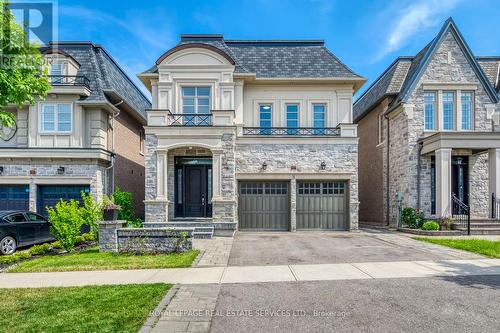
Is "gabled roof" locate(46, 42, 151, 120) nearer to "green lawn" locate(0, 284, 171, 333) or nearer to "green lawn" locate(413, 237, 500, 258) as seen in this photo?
"green lawn" locate(0, 284, 171, 333)

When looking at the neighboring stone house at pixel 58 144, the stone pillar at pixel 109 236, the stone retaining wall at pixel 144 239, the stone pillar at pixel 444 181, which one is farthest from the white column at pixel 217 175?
the stone pillar at pixel 444 181

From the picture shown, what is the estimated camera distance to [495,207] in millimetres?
15469

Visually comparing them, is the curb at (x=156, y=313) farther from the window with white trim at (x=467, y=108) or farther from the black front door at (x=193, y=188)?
the window with white trim at (x=467, y=108)

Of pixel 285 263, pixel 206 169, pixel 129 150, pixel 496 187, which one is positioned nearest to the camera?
pixel 285 263

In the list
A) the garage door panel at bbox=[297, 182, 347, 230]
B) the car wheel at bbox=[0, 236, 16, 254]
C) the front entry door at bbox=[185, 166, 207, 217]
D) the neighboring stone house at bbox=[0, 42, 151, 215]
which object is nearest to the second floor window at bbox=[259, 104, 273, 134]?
the garage door panel at bbox=[297, 182, 347, 230]

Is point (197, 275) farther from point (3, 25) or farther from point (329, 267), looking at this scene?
point (3, 25)

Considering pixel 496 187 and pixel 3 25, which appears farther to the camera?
pixel 496 187

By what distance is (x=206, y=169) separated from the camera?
16219mm

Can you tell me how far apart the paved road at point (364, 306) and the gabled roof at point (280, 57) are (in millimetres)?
Answer: 12448

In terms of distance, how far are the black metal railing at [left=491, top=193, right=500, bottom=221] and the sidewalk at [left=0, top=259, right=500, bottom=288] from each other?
8.95 m

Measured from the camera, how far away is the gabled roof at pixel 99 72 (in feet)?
51.0

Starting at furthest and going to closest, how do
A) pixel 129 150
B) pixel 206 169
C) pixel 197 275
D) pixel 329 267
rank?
pixel 129 150 → pixel 206 169 → pixel 329 267 → pixel 197 275

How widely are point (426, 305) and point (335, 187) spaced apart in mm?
11200

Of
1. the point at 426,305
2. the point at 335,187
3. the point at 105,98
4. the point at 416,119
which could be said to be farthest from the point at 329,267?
the point at 105,98
